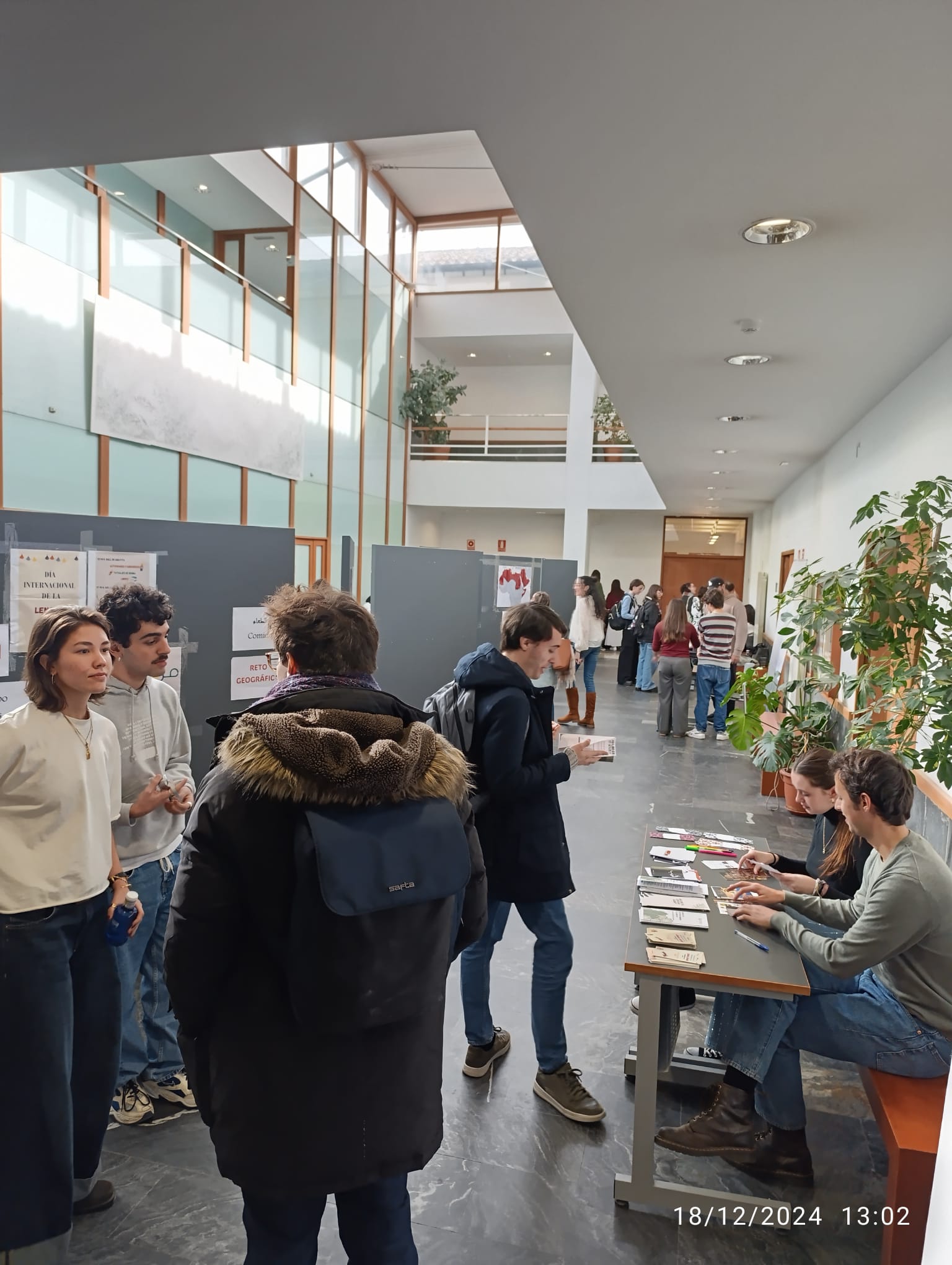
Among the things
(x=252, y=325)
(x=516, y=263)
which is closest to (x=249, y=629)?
(x=252, y=325)

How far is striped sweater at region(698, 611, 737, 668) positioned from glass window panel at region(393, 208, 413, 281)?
32.9 ft

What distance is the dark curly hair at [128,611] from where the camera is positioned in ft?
7.93

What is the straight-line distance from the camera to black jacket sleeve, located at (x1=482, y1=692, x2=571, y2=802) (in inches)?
97.8

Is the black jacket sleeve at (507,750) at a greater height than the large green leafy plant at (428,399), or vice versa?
the large green leafy plant at (428,399)

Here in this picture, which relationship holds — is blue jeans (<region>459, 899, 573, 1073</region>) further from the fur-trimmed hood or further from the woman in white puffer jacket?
the woman in white puffer jacket

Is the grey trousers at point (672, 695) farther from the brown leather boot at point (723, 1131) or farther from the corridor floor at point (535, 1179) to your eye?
the brown leather boot at point (723, 1131)

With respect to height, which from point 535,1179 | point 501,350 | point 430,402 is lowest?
point 535,1179

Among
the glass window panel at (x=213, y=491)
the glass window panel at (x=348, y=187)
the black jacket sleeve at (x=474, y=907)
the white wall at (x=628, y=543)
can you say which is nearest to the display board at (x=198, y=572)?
the black jacket sleeve at (x=474, y=907)

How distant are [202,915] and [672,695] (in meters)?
7.67

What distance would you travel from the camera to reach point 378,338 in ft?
46.8

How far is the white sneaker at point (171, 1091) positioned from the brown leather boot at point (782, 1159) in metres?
1.67

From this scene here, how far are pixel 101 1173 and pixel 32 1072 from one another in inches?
25.2

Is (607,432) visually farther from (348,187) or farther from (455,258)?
(348,187)

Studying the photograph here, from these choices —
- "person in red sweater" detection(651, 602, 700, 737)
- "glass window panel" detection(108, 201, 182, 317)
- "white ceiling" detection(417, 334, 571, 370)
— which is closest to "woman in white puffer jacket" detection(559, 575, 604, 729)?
"person in red sweater" detection(651, 602, 700, 737)
